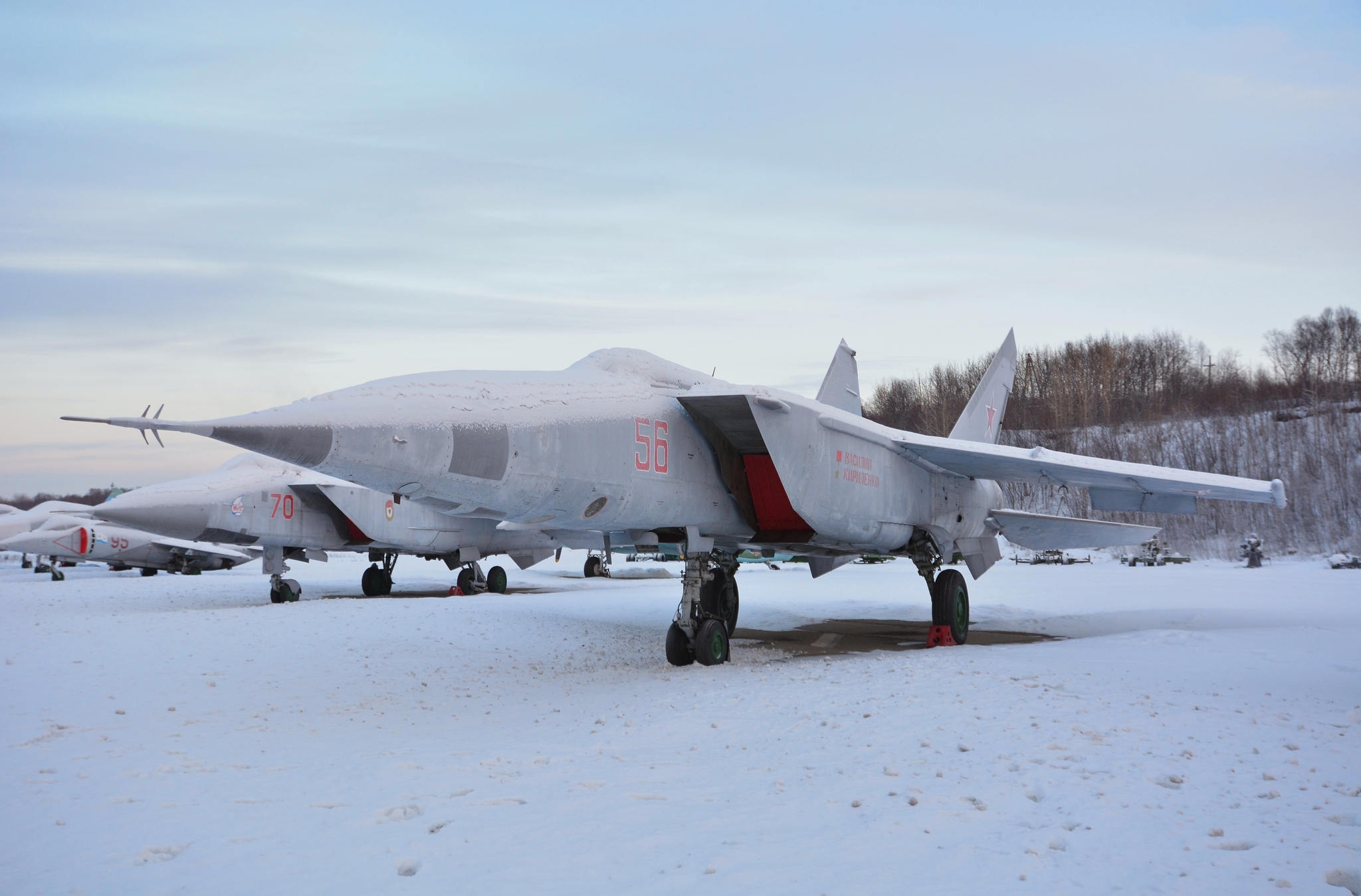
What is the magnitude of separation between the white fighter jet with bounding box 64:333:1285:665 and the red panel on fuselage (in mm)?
15

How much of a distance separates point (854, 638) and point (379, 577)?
37.2 ft

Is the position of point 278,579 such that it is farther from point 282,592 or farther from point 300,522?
point 300,522

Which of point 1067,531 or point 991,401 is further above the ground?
point 991,401

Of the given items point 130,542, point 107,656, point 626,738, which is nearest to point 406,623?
point 107,656

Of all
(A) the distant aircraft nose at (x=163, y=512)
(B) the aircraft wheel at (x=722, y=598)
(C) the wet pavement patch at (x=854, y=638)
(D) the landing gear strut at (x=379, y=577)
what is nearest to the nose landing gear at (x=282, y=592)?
(A) the distant aircraft nose at (x=163, y=512)

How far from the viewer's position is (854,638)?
10680mm

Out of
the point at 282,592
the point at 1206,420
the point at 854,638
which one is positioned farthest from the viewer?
the point at 1206,420

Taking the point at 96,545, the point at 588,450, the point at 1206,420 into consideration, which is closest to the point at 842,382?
the point at 588,450

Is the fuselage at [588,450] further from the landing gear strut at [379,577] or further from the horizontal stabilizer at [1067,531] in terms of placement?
the landing gear strut at [379,577]

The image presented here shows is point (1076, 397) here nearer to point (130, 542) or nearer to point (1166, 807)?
point (130, 542)

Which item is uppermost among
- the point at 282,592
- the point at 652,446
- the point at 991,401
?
the point at 991,401

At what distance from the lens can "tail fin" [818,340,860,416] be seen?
38.1 ft

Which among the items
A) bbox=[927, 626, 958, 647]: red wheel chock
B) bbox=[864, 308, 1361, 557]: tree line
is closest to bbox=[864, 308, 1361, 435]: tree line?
bbox=[864, 308, 1361, 557]: tree line

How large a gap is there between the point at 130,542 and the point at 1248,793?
26.4 metres
